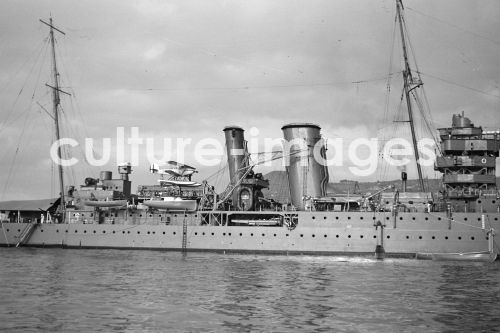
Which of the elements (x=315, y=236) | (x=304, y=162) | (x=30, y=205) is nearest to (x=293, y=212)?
(x=315, y=236)

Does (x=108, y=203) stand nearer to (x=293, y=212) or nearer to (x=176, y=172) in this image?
(x=176, y=172)

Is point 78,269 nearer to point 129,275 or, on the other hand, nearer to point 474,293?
point 129,275

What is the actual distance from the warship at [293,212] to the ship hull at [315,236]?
0.07 metres

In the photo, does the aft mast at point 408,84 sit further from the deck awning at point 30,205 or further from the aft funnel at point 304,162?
the deck awning at point 30,205

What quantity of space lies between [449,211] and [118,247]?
2415 cm

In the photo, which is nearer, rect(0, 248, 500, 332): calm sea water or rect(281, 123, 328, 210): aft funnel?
rect(0, 248, 500, 332): calm sea water

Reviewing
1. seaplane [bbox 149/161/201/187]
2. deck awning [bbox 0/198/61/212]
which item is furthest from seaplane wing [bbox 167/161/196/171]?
deck awning [bbox 0/198/61/212]

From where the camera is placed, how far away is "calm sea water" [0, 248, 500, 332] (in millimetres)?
13203

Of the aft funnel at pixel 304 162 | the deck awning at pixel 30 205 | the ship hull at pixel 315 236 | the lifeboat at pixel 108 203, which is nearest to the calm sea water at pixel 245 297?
the ship hull at pixel 315 236

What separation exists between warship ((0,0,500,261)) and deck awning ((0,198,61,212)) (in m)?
0.19

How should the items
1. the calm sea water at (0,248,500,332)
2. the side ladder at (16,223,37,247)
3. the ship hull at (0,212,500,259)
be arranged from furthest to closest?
the side ladder at (16,223,37,247) → the ship hull at (0,212,500,259) → the calm sea water at (0,248,500,332)

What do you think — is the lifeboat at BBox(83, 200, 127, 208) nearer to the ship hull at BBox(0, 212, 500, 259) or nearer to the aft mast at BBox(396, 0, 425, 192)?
the ship hull at BBox(0, 212, 500, 259)

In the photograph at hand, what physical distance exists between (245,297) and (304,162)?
2266 cm

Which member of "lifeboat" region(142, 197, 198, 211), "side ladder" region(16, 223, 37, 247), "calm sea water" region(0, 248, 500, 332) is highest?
"lifeboat" region(142, 197, 198, 211)
